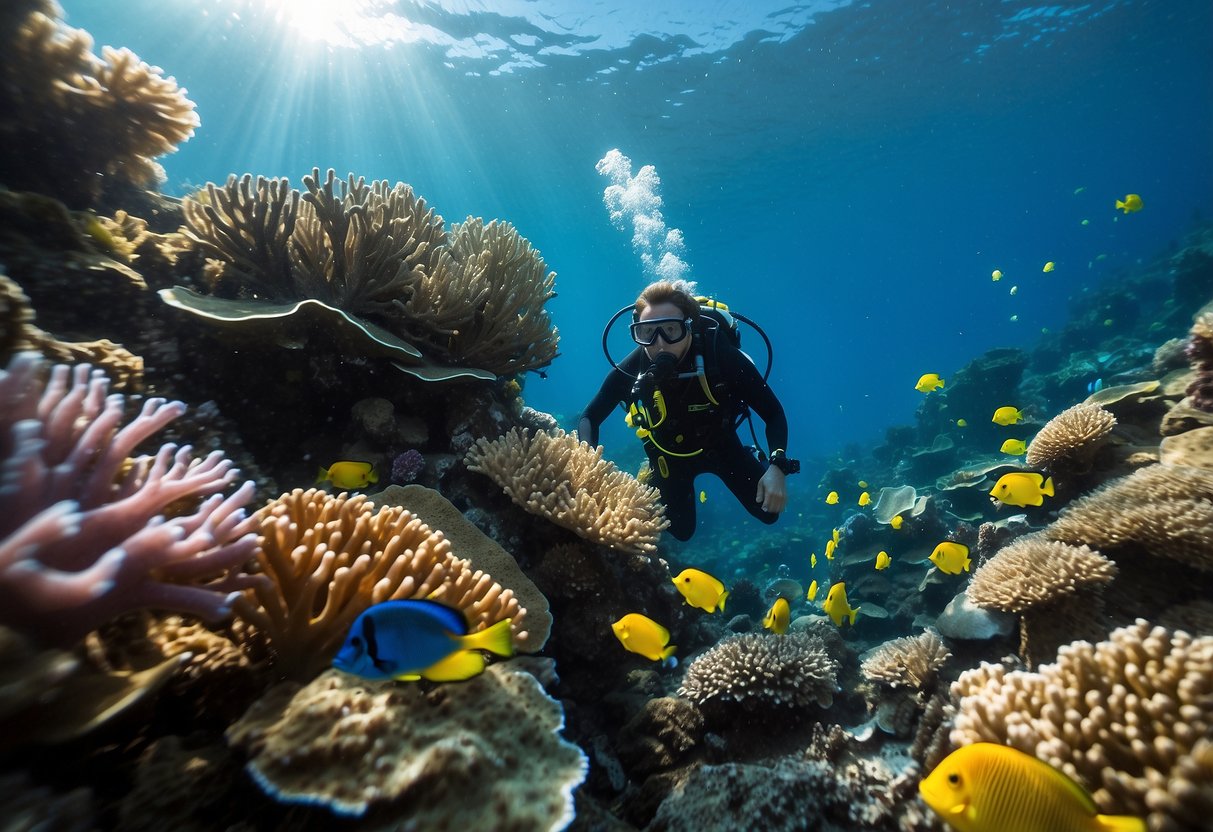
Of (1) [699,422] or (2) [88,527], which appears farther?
(1) [699,422]

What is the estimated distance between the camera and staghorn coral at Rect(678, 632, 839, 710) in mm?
3551

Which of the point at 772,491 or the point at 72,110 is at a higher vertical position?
the point at 72,110

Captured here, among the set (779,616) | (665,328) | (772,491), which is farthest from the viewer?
(665,328)

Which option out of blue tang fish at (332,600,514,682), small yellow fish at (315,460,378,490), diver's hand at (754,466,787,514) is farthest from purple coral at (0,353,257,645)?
diver's hand at (754,466,787,514)

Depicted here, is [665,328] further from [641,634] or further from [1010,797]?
[1010,797]

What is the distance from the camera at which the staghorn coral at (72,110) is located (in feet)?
13.2

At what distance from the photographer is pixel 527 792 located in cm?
168

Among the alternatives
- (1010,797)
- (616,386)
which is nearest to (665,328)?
(616,386)

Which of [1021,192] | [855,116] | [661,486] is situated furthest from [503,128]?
[1021,192]

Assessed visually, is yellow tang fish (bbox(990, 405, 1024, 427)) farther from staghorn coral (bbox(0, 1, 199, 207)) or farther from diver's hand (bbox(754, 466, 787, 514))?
staghorn coral (bbox(0, 1, 199, 207))

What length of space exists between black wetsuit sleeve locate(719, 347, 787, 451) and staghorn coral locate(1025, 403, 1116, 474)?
8.43 ft

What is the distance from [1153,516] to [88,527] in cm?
581

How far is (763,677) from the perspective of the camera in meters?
3.58

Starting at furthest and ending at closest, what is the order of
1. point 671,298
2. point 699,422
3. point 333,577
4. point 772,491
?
1. point 699,422
2. point 671,298
3. point 772,491
4. point 333,577
